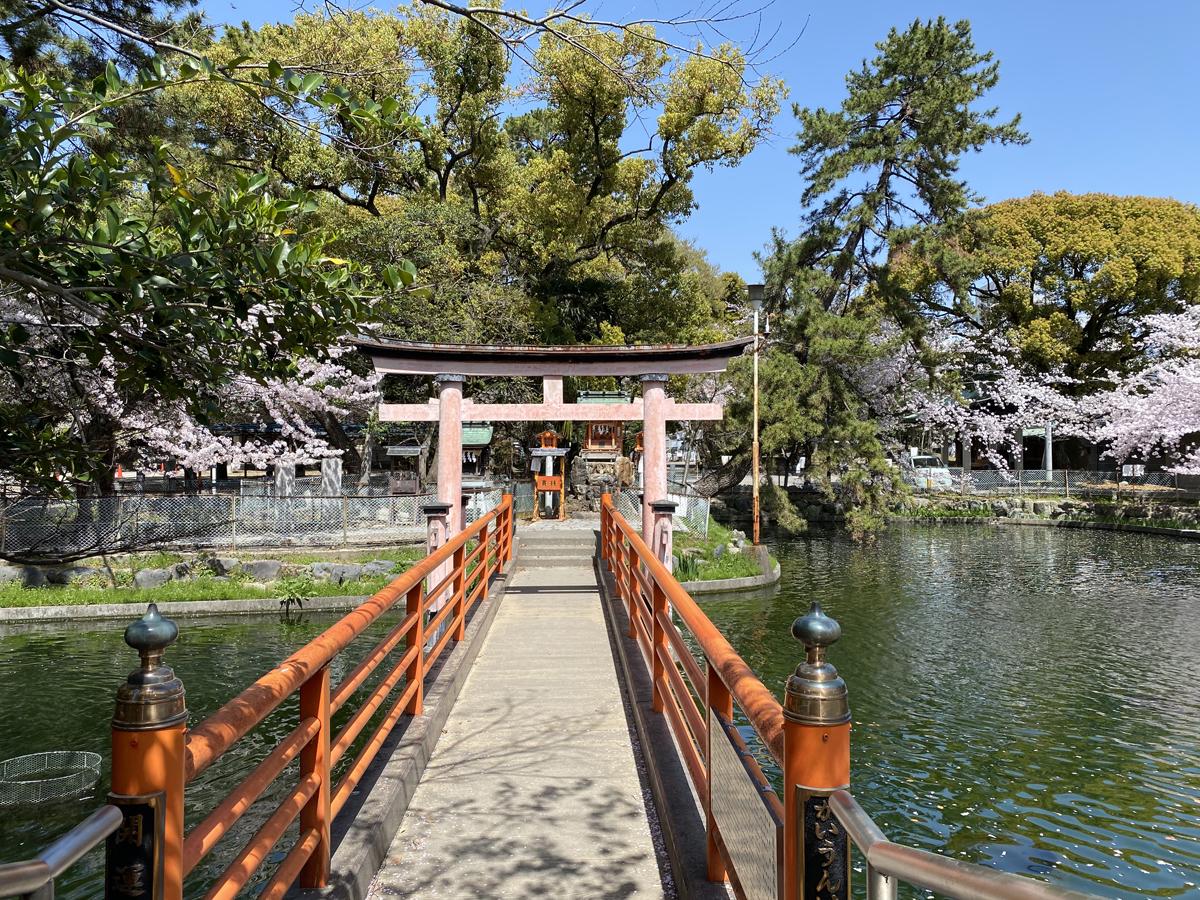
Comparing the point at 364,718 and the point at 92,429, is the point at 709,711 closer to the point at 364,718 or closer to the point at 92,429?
the point at 364,718

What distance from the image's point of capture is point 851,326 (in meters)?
24.3

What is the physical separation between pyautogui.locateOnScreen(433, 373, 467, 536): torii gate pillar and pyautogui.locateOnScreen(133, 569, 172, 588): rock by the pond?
7.75m

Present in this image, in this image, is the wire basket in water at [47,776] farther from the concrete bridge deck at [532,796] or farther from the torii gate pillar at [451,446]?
the torii gate pillar at [451,446]

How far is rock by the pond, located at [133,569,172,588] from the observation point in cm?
1598

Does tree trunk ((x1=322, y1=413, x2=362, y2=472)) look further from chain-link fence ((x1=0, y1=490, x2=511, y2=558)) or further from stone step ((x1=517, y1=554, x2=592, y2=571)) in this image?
stone step ((x1=517, y1=554, x2=592, y2=571))

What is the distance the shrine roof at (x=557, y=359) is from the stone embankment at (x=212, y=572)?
5.91m

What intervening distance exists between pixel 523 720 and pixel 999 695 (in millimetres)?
6994

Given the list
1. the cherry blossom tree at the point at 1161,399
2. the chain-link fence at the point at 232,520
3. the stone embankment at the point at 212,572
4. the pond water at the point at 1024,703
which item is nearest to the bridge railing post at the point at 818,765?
the pond water at the point at 1024,703

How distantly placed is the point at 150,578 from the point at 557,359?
31.2 ft

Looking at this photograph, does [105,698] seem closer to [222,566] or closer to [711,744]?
[222,566]

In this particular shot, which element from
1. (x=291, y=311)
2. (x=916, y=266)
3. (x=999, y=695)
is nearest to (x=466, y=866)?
(x=291, y=311)

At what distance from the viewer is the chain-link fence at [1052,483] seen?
31.7 m

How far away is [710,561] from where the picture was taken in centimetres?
1798

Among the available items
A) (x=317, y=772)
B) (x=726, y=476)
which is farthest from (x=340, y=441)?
(x=317, y=772)
